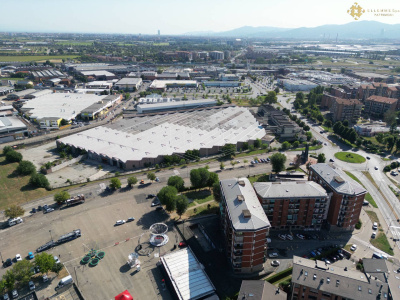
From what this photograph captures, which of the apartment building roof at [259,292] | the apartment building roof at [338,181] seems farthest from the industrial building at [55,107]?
the apartment building roof at [259,292]

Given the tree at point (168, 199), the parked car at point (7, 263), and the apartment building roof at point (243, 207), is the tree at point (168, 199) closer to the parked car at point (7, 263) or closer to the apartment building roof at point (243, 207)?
the apartment building roof at point (243, 207)

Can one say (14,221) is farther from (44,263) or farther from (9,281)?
(44,263)

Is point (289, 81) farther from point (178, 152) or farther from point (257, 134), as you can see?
point (178, 152)

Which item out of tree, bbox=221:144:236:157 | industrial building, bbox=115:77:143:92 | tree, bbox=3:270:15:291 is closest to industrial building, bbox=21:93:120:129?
industrial building, bbox=115:77:143:92

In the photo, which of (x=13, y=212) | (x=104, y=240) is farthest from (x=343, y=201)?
A: (x=13, y=212)

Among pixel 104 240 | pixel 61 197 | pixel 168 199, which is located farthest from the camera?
pixel 61 197
